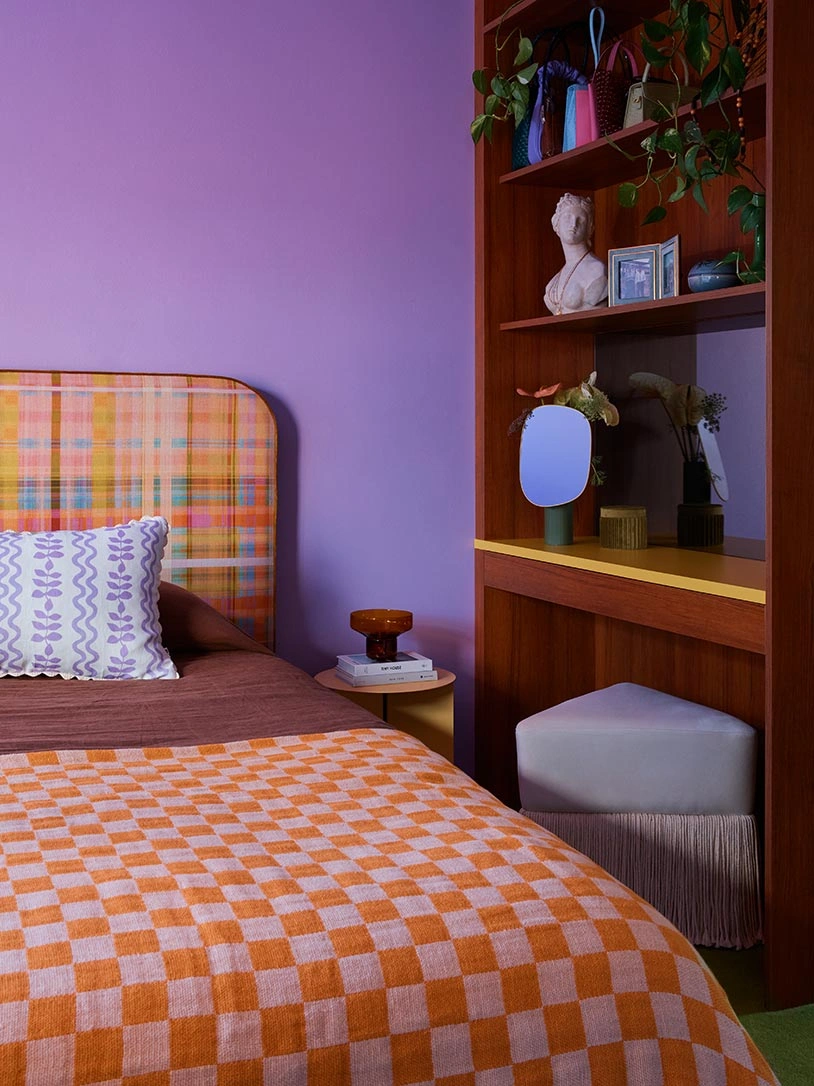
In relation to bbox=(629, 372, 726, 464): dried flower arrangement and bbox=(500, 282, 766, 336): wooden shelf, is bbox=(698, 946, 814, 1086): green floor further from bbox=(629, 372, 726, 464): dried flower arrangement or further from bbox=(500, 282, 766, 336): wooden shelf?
bbox=(500, 282, 766, 336): wooden shelf

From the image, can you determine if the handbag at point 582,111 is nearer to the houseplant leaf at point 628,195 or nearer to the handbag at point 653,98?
the handbag at point 653,98

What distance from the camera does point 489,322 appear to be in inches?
126

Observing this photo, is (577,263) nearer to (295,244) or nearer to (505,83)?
(505,83)

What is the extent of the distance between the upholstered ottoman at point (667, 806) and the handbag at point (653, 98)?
131 centimetres

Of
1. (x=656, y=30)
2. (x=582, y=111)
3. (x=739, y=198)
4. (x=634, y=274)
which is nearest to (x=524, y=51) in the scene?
(x=582, y=111)

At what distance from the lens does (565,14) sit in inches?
118

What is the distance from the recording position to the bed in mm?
1056

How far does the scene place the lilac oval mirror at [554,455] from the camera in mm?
2982

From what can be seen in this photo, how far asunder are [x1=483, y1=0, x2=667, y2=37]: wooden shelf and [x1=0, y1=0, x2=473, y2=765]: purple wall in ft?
0.67

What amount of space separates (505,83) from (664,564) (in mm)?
1335

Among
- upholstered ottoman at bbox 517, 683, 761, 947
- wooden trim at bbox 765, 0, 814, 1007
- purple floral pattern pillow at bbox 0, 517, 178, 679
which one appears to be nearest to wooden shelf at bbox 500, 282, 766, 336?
wooden trim at bbox 765, 0, 814, 1007

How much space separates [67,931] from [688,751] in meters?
1.54

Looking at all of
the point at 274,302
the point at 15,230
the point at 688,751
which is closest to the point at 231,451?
the point at 274,302

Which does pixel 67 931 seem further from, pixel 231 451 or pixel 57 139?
pixel 57 139
